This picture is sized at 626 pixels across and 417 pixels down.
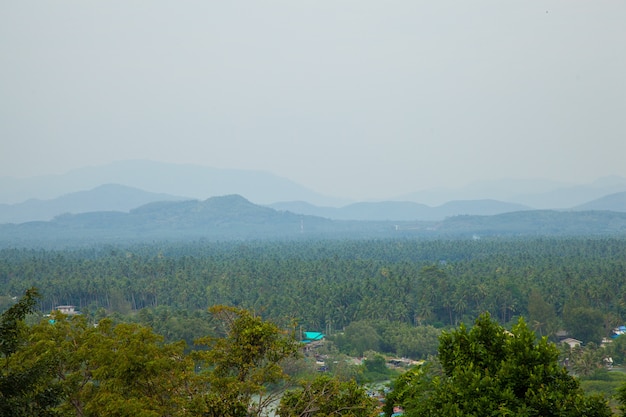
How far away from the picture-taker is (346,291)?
176ft

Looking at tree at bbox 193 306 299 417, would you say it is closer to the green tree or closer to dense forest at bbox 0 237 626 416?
dense forest at bbox 0 237 626 416

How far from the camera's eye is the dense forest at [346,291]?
4678cm

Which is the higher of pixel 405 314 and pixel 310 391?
pixel 310 391

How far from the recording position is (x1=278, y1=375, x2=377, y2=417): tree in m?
11.5

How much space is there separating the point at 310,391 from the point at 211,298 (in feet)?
155

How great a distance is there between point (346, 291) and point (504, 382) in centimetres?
4483

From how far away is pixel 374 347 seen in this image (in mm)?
43000

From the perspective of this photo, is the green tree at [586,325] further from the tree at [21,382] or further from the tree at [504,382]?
the tree at [21,382]

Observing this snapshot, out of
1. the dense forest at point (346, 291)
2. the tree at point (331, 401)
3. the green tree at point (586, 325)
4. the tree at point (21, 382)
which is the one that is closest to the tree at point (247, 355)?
the tree at point (331, 401)

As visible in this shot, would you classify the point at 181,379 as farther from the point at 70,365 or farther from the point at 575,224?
the point at 575,224

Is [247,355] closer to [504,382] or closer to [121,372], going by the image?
[121,372]

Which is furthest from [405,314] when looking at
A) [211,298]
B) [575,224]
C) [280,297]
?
[575,224]

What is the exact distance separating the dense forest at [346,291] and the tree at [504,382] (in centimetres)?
2836

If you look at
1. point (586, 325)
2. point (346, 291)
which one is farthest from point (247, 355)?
point (346, 291)
